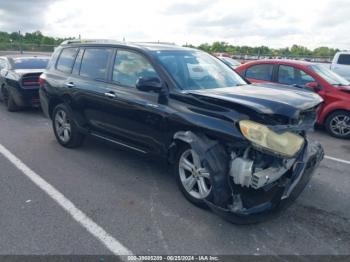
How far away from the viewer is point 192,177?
12.1 ft

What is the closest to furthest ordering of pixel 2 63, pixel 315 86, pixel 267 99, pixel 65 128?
pixel 267 99
pixel 65 128
pixel 315 86
pixel 2 63

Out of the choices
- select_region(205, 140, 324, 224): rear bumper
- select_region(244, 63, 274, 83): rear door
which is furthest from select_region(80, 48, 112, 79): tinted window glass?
select_region(244, 63, 274, 83): rear door

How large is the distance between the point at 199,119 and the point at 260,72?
190 inches

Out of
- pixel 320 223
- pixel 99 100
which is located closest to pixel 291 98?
pixel 320 223

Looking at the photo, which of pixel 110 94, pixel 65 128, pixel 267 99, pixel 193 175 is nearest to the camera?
pixel 267 99

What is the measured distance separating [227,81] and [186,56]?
26.5 inches

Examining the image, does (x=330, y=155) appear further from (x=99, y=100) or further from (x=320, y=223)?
(x=99, y=100)

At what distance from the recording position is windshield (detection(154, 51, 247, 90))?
4.05 meters

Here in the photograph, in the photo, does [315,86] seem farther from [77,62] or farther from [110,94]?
[77,62]

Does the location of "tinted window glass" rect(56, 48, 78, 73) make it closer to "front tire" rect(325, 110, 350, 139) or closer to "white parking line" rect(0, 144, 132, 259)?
"white parking line" rect(0, 144, 132, 259)

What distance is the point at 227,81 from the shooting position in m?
4.51

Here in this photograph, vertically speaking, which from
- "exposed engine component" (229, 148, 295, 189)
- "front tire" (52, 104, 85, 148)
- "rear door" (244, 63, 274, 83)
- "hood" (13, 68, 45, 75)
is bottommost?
"front tire" (52, 104, 85, 148)

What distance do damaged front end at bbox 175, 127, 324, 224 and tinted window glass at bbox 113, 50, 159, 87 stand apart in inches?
57.5

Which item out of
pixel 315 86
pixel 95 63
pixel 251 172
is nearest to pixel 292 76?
pixel 315 86
